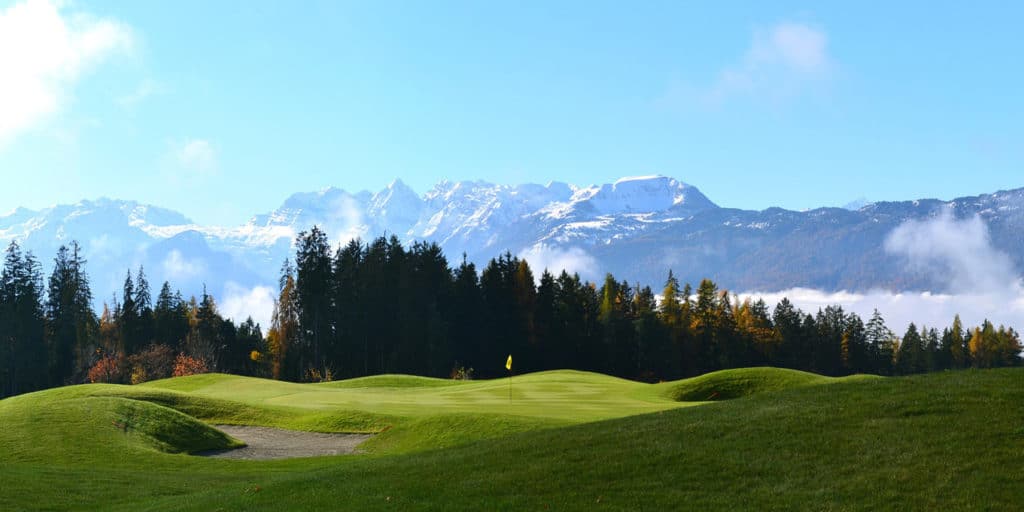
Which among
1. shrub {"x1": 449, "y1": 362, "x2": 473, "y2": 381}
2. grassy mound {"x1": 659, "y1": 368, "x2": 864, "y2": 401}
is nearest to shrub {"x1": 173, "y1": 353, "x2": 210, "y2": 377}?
shrub {"x1": 449, "y1": 362, "x2": 473, "y2": 381}

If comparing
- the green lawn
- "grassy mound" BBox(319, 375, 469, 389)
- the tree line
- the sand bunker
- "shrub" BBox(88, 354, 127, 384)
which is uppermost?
the tree line

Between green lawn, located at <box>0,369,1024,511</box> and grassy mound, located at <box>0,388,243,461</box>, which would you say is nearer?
green lawn, located at <box>0,369,1024,511</box>

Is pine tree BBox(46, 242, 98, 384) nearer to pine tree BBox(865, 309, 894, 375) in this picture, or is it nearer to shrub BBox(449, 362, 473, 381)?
shrub BBox(449, 362, 473, 381)

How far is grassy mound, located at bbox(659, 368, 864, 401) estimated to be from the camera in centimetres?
5175

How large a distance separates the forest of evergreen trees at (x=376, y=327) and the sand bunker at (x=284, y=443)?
54599mm

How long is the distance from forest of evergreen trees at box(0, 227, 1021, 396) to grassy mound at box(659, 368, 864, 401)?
47674 millimetres

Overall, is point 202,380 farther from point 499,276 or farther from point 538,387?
point 499,276

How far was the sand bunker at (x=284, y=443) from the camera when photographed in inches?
1459

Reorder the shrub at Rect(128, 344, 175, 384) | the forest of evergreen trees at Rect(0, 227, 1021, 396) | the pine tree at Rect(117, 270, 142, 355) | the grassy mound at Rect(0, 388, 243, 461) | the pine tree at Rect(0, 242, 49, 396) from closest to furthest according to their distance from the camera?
the grassy mound at Rect(0, 388, 243, 461) < the shrub at Rect(128, 344, 175, 384) < the pine tree at Rect(0, 242, 49, 396) < the forest of evergreen trees at Rect(0, 227, 1021, 396) < the pine tree at Rect(117, 270, 142, 355)

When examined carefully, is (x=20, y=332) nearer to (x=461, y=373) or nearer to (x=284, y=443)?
(x=461, y=373)

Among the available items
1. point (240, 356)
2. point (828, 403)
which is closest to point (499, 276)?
point (240, 356)

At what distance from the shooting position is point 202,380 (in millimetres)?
69500

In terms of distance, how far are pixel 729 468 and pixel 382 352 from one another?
89.8 m

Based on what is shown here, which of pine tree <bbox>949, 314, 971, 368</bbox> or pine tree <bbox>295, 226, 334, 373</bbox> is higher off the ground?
pine tree <bbox>295, 226, 334, 373</bbox>
